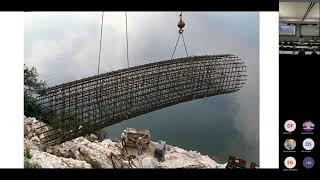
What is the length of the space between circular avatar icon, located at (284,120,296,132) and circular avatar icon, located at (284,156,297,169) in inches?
4.3

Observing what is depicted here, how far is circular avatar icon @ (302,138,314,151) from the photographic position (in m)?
1.65

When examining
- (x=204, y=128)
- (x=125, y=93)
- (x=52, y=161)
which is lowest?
(x=52, y=161)

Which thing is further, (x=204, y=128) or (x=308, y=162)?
(x=204, y=128)

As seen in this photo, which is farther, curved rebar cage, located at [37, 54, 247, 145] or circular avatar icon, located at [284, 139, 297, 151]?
curved rebar cage, located at [37, 54, 247, 145]

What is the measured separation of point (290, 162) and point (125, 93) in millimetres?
676

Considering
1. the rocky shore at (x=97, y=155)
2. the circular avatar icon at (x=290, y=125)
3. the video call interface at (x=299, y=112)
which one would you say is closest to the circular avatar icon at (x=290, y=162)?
the video call interface at (x=299, y=112)

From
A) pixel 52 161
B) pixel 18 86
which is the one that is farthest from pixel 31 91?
pixel 52 161

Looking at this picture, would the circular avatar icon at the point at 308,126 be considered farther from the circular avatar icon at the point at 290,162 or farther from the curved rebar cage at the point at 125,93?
the curved rebar cage at the point at 125,93

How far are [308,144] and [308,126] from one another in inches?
2.6

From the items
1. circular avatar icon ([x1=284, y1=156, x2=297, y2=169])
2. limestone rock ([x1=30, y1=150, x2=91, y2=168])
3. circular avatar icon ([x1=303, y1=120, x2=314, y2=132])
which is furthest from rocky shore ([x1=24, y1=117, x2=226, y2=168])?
circular avatar icon ([x1=303, y1=120, x2=314, y2=132])

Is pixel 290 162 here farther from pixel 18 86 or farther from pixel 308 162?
pixel 18 86

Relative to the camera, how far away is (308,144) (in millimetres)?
1654

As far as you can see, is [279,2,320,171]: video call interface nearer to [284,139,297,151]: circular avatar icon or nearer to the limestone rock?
[284,139,297,151]: circular avatar icon

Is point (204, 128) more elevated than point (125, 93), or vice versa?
point (125, 93)
